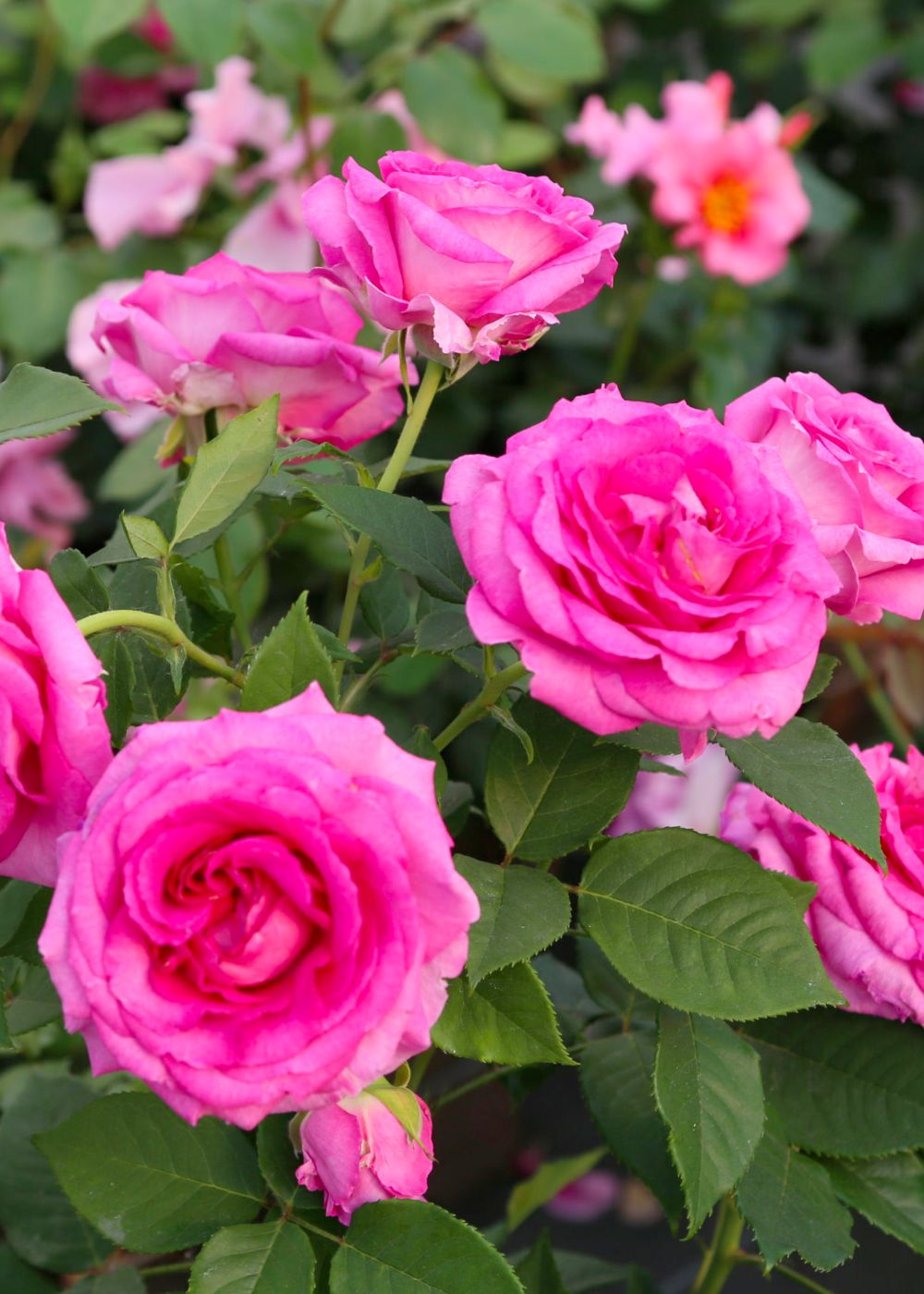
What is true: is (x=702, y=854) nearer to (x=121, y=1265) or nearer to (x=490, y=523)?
(x=490, y=523)

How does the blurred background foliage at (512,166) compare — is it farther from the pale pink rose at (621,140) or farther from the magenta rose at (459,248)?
the magenta rose at (459,248)

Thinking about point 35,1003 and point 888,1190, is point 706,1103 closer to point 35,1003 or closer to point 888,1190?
point 888,1190

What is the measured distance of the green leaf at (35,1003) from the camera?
454 millimetres

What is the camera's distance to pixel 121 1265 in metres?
0.50

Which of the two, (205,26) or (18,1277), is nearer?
(18,1277)

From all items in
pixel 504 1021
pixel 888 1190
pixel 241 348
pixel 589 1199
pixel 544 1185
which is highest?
pixel 241 348

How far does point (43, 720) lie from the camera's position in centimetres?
31

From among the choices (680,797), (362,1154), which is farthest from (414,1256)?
(680,797)

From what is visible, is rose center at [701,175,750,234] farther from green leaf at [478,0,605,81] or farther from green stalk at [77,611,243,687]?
green stalk at [77,611,243,687]

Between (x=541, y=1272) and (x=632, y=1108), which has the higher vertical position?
(x=632, y=1108)

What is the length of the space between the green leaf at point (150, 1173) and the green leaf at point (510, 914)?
118mm

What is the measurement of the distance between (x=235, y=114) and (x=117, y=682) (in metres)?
0.77

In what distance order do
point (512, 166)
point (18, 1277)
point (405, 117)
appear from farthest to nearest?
point (512, 166), point (405, 117), point (18, 1277)

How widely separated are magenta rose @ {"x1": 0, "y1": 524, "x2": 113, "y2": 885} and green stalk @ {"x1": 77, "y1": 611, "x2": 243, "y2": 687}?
0.02 m
